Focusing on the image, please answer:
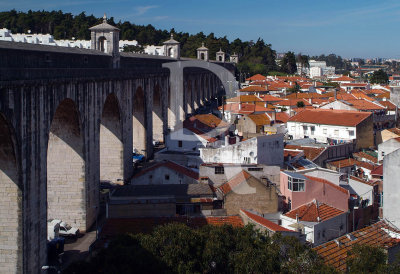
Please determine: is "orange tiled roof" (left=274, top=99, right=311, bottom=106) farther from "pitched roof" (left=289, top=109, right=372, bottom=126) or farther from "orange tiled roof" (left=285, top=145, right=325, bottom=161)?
"orange tiled roof" (left=285, top=145, right=325, bottom=161)

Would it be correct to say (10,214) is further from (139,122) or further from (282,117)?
(282,117)

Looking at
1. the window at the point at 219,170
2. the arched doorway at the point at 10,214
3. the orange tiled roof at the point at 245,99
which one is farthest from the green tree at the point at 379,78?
the arched doorway at the point at 10,214

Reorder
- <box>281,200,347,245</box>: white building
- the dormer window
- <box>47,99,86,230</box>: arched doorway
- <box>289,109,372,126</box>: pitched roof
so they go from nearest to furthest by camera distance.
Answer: <box>281,200,347,245</box>: white building < the dormer window < <box>47,99,86,230</box>: arched doorway < <box>289,109,372,126</box>: pitched roof

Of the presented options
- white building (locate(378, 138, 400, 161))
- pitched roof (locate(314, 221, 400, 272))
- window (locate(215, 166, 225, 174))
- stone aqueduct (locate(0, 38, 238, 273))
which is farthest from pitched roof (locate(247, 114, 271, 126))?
pitched roof (locate(314, 221, 400, 272))

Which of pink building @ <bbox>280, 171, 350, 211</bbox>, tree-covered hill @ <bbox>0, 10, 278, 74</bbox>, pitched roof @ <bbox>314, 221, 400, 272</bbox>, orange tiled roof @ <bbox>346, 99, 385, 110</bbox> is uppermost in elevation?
tree-covered hill @ <bbox>0, 10, 278, 74</bbox>

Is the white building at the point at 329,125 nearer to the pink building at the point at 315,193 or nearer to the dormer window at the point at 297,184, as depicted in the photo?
the pink building at the point at 315,193

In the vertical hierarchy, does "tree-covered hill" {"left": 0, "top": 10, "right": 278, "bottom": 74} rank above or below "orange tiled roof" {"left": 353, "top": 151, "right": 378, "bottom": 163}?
above
